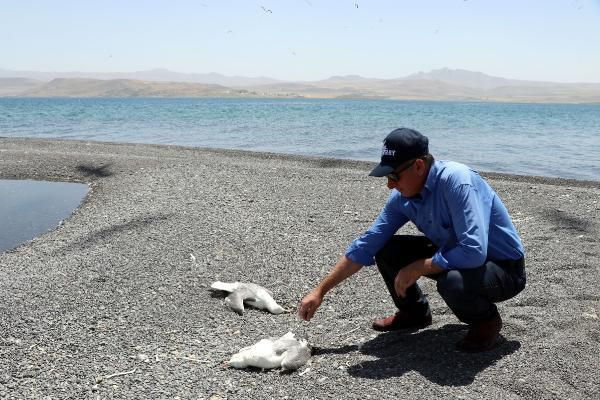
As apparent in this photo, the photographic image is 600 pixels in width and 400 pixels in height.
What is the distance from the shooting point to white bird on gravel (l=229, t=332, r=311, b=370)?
373 centimetres

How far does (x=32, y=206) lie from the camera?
10266 millimetres

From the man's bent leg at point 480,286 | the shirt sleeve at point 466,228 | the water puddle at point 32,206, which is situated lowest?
the water puddle at point 32,206

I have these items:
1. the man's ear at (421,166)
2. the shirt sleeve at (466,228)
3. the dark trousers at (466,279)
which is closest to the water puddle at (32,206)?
the dark trousers at (466,279)

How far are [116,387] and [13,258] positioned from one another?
12.2 feet

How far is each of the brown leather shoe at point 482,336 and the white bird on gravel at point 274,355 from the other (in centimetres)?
104

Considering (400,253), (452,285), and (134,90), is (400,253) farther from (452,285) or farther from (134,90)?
(134,90)

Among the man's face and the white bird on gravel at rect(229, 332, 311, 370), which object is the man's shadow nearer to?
the white bird on gravel at rect(229, 332, 311, 370)

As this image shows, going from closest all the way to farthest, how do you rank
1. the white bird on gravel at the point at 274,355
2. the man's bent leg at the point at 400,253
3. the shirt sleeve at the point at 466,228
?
1. the shirt sleeve at the point at 466,228
2. the white bird on gravel at the point at 274,355
3. the man's bent leg at the point at 400,253

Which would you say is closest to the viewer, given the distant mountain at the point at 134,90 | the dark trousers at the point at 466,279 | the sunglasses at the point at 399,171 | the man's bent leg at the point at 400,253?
the sunglasses at the point at 399,171

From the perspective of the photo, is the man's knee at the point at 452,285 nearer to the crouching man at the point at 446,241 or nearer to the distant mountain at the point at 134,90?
the crouching man at the point at 446,241

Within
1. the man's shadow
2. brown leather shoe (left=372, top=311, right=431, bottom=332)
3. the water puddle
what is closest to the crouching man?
the man's shadow

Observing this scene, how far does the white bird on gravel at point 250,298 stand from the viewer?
4.72 metres

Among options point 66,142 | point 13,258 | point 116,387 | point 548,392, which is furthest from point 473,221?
point 66,142

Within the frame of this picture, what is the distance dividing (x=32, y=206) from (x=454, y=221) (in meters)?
8.80
